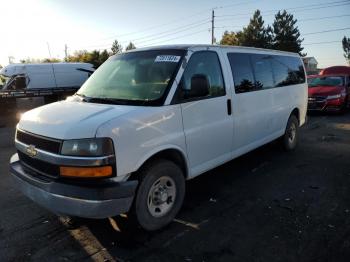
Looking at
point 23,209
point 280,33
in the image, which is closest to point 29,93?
point 23,209

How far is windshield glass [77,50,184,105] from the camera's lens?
4.02 meters

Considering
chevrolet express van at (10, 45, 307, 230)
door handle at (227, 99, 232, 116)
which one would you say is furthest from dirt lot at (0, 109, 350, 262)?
door handle at (227, 99, 232, 116)

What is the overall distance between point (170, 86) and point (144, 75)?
1.50ft

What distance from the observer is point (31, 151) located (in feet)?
12.2

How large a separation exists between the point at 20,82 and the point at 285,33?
52250 mm

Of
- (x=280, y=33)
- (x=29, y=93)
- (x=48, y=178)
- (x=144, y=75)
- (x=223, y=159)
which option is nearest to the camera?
(x=48, y=178)

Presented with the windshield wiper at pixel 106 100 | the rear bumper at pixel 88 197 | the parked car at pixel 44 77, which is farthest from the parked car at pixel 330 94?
the parked car at pixel 44 77

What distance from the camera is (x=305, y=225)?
4.05 meters

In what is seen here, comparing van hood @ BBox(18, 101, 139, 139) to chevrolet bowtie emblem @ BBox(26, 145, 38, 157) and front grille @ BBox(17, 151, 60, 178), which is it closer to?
chevrolet bowtie emblem @ BBox(26, 145, 38, 157)

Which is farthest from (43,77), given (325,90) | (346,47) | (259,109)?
(346,47)

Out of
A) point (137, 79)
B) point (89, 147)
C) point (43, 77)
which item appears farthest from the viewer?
point (43, 77)

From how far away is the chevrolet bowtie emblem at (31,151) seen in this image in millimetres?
3652

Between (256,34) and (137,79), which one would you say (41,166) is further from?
(256,34)

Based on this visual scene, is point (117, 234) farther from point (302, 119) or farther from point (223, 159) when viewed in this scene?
point (302, 119)
